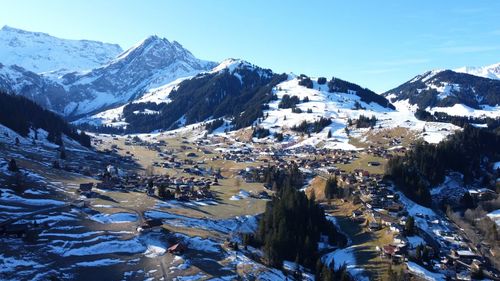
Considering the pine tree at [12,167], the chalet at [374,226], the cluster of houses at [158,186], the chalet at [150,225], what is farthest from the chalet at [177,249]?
the pine tree at [12,167]

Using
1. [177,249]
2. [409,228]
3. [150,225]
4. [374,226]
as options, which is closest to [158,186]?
[150,225]

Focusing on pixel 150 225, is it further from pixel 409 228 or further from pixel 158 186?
pixel 409 228

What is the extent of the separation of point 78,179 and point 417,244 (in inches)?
4317

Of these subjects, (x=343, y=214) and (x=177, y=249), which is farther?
(x=343, y=214)

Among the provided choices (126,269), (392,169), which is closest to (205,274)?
(126,269)

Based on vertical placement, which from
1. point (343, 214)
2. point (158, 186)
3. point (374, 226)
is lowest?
point (343, 214)

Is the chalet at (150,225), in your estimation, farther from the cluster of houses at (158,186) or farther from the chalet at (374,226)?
the chalet at (374,226)

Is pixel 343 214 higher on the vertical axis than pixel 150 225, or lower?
lower

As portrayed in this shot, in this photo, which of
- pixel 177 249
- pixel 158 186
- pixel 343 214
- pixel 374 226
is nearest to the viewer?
pixel 177 249

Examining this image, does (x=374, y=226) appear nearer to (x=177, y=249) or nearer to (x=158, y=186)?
(x=177, y=249)

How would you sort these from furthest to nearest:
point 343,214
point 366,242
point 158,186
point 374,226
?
point 158,186, point 343,214, point 374,226, point 366,242

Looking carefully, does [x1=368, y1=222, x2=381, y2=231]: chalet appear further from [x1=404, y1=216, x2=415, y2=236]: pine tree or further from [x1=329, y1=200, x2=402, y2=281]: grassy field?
[x1=404, y1=216, x2=415, y2=236]: pine tree

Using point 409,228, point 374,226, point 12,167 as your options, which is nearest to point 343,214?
point 374,226

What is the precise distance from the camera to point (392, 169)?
187125 millimetres
